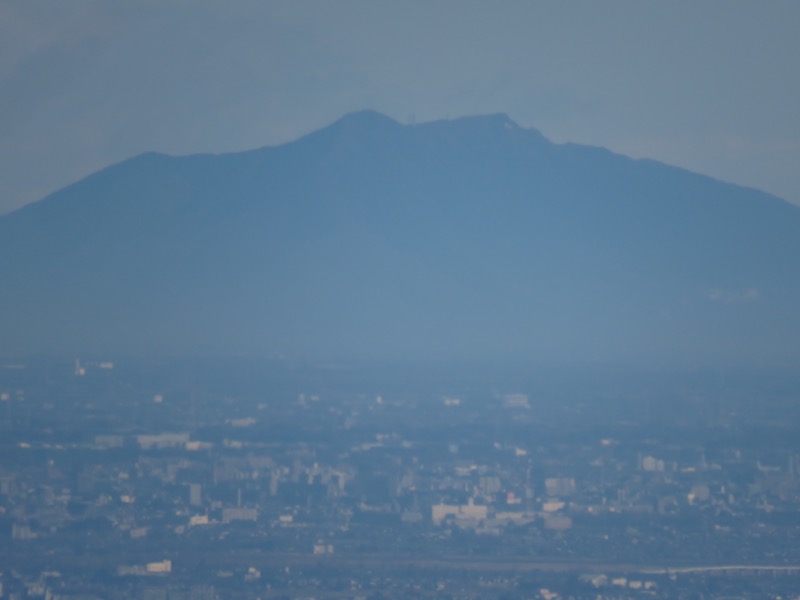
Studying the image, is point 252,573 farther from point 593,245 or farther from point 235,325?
point 593,245

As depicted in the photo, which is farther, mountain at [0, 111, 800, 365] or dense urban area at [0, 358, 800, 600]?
mountain at [0, 111, 800, 365]

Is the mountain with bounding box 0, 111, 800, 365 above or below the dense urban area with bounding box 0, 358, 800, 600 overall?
above

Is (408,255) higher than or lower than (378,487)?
higher

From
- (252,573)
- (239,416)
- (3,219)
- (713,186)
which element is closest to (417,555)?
(252,573)

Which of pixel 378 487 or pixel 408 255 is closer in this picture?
pixel 378 487
